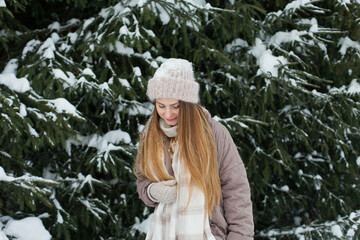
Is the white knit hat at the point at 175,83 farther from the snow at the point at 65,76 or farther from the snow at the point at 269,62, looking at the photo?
the snow at the point at 269,62

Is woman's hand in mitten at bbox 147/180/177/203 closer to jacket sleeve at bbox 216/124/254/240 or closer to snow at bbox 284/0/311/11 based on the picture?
jacket sleeve at bbox 216/124/254/240

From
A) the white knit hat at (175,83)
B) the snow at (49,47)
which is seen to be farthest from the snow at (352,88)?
the snow at (49,47)

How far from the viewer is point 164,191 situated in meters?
2.21

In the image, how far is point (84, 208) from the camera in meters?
3.81

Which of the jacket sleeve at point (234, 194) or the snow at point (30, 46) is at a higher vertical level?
the snow at point (30, 46)

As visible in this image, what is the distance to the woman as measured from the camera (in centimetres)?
218

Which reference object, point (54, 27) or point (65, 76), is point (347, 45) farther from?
point (54, 27)

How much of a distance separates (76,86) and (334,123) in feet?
9.23

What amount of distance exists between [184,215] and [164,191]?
0.56 ft

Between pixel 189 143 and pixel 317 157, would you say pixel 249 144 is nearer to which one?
pixel 317 157

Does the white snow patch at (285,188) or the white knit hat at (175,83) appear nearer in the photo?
the white knit hat at (175,83)

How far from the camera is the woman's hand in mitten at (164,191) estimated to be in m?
2.22

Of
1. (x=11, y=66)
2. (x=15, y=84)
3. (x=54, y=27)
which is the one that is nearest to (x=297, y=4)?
(x=54, y=27)

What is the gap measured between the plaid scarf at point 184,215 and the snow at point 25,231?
1356 millimetres
